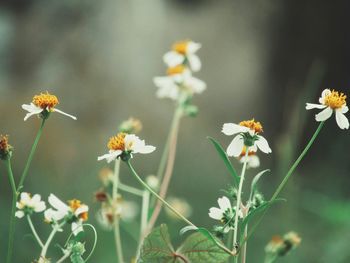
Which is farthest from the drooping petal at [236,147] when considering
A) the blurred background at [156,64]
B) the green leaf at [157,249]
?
the blurred background at [156,64]

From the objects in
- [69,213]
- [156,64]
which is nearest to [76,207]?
[69,213]

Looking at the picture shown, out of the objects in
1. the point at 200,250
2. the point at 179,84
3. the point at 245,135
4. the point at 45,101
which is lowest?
the point at 200,250

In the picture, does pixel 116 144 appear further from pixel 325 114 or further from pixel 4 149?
pixel 325 114

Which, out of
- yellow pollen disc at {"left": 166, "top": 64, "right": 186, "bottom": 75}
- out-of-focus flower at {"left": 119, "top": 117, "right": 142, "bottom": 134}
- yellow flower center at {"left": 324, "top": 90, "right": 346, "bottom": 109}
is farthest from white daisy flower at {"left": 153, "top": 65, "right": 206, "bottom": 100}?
yellow flower center at {"left": 324, "top": 90, "right": 346, "bottom": 109}

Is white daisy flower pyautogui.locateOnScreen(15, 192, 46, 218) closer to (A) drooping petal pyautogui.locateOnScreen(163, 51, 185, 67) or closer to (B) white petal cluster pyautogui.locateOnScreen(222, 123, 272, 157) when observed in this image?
(B) white petal cluster pyautogui.locateOnScreen(222, 123, 272, 157)

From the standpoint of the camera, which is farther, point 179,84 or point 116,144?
point 179,84

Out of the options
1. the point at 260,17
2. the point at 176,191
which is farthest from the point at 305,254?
the point at 260,17
